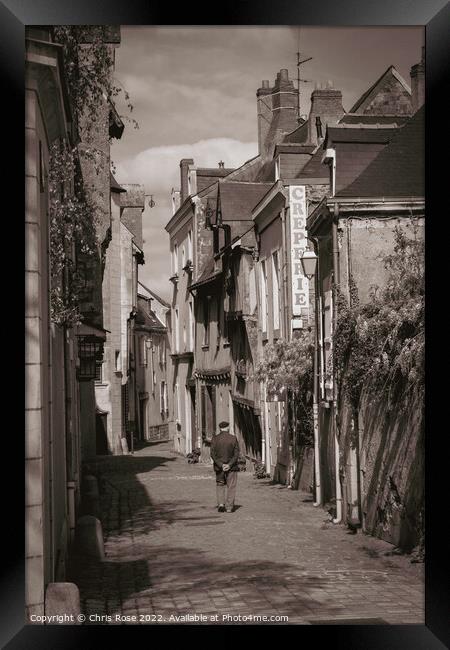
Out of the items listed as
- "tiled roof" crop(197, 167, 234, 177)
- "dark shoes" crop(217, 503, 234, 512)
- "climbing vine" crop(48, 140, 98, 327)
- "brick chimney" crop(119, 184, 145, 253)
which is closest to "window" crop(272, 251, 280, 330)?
"tiled roof" crop(197, 167, 234, 177)

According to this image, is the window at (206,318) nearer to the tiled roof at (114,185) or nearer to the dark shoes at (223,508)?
the dark shoes at (223,508)

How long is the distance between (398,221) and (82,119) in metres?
3.53

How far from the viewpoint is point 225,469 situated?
35.9ft

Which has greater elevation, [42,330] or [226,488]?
[42,330]

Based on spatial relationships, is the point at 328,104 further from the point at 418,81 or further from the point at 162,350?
the point at 162,350

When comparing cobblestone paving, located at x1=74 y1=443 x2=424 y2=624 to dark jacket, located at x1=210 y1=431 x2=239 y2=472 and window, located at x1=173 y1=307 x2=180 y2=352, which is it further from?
window, located at x1=173 y1=307 x2=180 y2=352

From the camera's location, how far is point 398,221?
35.4ft

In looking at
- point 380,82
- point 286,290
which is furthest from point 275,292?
point 380,82

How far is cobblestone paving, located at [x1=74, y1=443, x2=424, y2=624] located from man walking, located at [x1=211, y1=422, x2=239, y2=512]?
123mm

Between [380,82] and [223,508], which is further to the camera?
[223,508]

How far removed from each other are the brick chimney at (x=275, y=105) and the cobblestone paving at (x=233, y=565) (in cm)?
384

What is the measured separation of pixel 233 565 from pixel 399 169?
14.3 ft

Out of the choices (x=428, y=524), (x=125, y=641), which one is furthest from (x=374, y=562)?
(x=125, y=641)

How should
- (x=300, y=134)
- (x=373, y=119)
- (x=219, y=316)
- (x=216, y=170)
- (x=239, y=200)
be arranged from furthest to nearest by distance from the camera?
1. (x=239, y=200)
2. (x=219, y=316)
3. (x=300, y=134)
4. (x=373, y=119)
5. (x=216, y=170)
